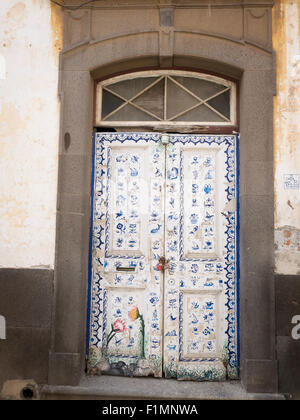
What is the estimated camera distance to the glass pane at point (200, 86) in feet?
13.6

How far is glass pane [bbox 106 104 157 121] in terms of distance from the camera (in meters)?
4.13

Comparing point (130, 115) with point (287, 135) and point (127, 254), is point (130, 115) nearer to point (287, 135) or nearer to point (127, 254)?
point (127, 254)

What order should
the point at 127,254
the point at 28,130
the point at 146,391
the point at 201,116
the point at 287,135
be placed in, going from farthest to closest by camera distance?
the point at 201,116 → the point at 127,254 → the point at 28,130 → the point at 287,135 → the point at 146,391

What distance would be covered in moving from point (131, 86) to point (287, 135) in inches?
74.3

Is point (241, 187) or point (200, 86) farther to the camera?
point (200, 86)

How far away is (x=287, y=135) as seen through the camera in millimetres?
3770

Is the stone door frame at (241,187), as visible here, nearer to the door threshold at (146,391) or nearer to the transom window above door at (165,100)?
the door threshold at (146,391)

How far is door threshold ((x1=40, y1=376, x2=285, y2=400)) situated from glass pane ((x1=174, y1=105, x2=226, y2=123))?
2.95m

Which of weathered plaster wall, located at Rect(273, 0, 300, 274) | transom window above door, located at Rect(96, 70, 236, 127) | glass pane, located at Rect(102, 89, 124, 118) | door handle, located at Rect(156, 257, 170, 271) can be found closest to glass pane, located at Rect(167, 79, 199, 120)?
transom window above door, located at Rect(96, 70, 236, 127)

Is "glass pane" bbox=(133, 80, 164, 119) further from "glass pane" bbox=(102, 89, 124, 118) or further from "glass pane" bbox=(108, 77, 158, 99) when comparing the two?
"glass pane" bbox=(102, 89, 124, 118)

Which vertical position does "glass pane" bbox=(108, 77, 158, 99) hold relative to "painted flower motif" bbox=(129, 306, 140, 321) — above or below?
above

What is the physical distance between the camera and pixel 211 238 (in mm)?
3973

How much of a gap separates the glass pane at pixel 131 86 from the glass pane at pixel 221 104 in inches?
29.5

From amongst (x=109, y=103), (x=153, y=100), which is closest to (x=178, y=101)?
(x=153, y=100)
